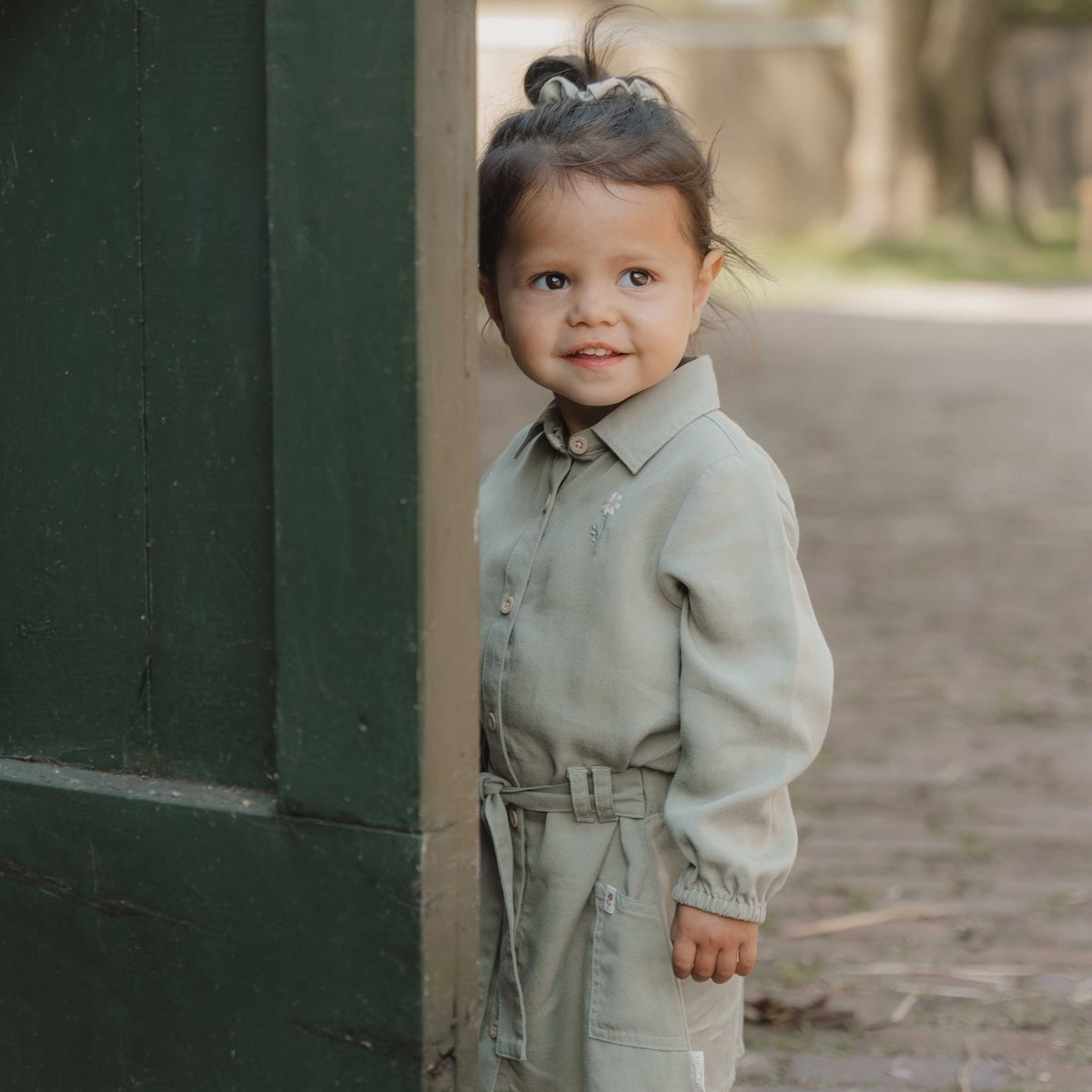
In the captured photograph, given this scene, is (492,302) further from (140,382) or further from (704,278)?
(140,382)

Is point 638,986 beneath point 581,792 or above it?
beneath

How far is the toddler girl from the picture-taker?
6.07ft

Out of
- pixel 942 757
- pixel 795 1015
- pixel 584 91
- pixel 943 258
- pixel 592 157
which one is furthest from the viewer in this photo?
pixel 943 258

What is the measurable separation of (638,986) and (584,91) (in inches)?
41.3

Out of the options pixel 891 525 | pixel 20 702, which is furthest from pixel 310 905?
pixel 891 525

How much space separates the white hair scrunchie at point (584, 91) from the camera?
6.71 feet

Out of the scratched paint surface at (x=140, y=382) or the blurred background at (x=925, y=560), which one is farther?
the blurred background at (x=925, y=560)

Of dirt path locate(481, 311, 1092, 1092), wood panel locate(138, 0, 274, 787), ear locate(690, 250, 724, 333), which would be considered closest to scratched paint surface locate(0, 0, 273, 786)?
wood panel locate(138, 0, 274, 787)

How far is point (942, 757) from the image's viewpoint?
171 inches

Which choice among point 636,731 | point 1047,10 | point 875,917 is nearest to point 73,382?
point 636,731

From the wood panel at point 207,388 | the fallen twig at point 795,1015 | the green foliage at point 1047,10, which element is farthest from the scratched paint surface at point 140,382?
the green foliage at point 1047,10

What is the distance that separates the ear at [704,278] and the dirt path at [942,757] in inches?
14.7

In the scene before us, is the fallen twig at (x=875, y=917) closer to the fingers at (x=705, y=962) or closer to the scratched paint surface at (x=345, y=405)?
the fingers at (x=705, y=962)

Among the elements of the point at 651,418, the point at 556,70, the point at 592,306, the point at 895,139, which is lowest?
the point at 651,418
